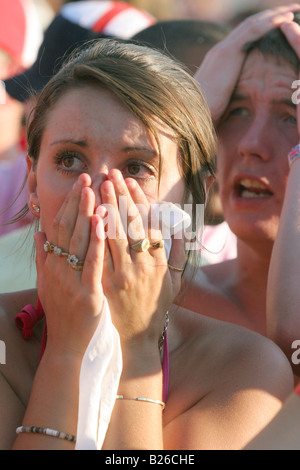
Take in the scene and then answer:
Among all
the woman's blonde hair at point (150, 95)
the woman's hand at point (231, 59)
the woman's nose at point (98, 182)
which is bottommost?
the woman's nose at point (98, 182)

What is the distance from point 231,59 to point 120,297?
144 centimetres

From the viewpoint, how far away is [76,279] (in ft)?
5.65

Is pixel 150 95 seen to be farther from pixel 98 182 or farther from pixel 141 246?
pixel 141 246

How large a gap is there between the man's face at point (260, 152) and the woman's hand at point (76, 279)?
1093 millimetres

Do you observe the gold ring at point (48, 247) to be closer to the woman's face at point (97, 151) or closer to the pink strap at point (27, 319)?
the woman's face at point (97, 151)

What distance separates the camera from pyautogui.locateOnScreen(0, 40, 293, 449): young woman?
167 cm

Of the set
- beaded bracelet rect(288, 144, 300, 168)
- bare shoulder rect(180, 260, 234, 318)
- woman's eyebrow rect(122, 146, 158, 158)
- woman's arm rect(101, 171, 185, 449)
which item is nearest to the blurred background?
bare shoulder rect(180, 260, 234, 318)

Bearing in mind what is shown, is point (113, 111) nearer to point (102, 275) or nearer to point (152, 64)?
point (152, 64)

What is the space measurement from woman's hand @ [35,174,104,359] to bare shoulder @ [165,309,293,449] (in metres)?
0.35

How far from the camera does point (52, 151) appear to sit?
1.94m

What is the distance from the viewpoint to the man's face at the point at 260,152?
269cm

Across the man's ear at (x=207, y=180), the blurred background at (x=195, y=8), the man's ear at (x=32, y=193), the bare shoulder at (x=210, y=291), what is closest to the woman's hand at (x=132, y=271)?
the man's ear at (x=32, y=193)
